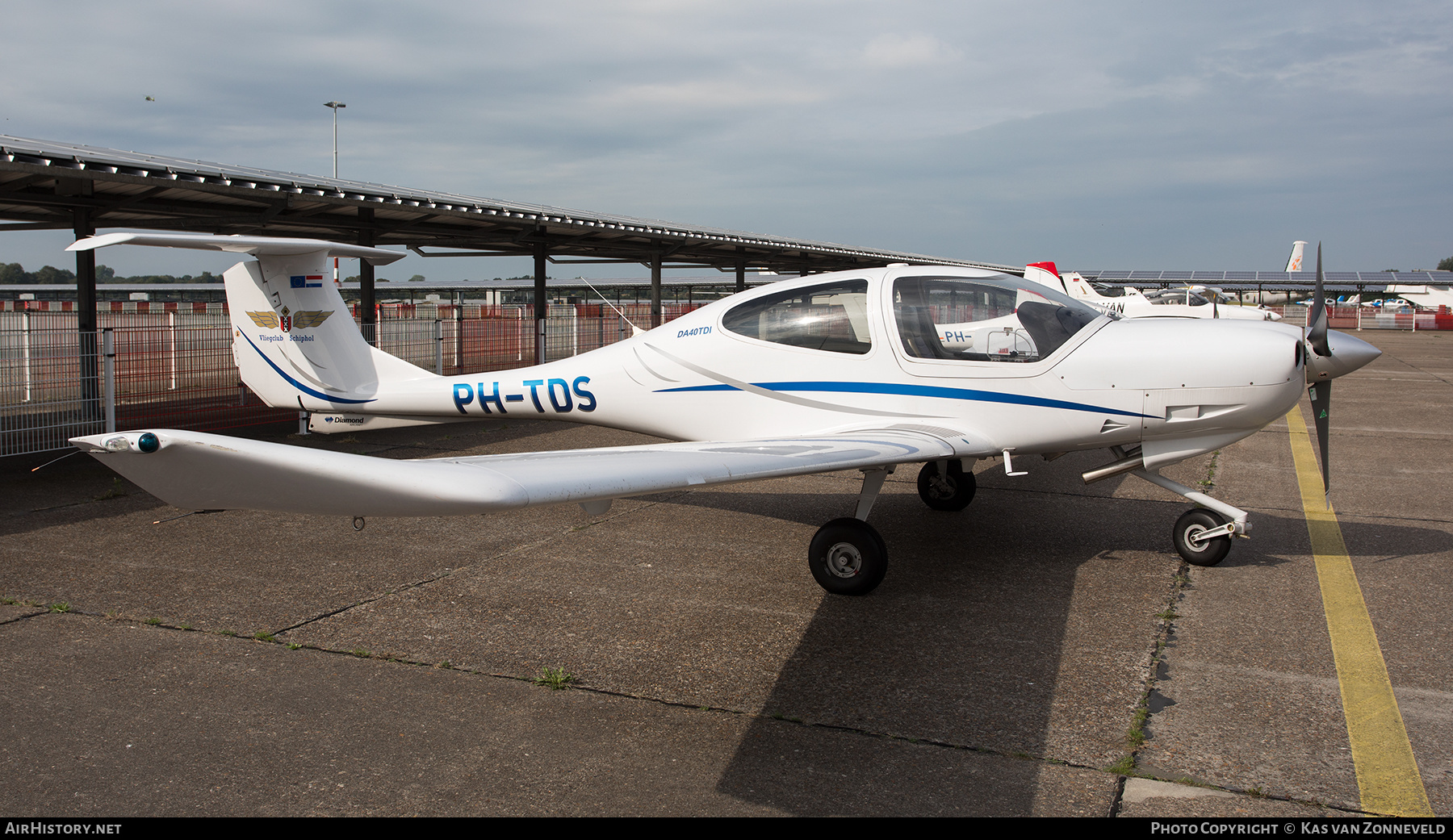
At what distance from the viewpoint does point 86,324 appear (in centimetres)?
1048

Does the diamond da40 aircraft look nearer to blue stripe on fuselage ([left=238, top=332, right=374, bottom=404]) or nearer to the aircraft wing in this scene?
blue stripe on fuselage ([left=238, top=332, right=374, bottom=404])

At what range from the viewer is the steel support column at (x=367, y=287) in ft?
42.0

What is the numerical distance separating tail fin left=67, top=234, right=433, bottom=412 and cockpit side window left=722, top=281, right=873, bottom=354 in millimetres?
2863

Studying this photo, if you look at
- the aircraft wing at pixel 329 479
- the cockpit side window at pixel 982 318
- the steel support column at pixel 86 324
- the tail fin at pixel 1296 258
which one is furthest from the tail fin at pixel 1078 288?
the tail fin at pixel 1296 258

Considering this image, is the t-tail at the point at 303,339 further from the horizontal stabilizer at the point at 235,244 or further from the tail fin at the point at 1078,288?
the tail fin at the point at 1078,288

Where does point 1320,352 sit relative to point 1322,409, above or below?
above

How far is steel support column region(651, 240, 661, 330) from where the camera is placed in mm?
20766

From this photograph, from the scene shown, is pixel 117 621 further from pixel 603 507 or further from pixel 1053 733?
pixel 1053 733

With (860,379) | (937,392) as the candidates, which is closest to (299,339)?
(860,379)

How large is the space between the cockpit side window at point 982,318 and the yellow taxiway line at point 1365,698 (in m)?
2.27

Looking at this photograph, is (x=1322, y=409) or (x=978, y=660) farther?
(x=1322, y=409)

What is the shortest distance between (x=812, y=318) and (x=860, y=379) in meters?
0.58

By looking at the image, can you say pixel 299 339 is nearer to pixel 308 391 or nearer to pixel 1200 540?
pixel 308 391

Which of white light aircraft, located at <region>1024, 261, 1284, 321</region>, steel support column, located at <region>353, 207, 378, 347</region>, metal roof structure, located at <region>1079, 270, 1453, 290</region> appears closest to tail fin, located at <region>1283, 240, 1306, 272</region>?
metal roof structure, located at <region>1079, 270, 1453, 290</region>
